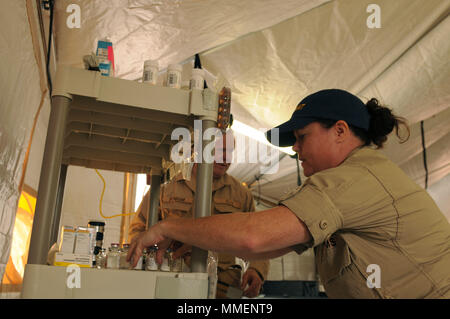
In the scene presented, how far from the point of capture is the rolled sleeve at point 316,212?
31.8 inches

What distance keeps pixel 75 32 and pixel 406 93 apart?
1685mm

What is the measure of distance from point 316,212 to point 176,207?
110 centimetres

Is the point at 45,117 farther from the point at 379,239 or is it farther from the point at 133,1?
the point at 379,239

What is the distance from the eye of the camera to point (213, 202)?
1.89m

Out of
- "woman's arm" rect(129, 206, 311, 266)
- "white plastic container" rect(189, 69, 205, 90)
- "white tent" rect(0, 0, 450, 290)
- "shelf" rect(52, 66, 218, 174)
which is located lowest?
"woman's arm" rect(129, 206, 311, 266)

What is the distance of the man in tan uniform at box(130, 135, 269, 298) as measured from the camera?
1.77 meters

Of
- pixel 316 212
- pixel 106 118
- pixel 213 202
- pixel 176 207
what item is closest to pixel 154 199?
pixel 176 207

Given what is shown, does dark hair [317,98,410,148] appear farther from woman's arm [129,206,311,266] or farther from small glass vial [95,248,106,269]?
small glass vial [95,248,106,269]

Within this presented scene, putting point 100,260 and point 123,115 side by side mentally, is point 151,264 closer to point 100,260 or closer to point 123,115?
point 100,260

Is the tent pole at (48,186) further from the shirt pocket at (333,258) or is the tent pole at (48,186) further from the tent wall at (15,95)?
the shirt pocket at (333,258)

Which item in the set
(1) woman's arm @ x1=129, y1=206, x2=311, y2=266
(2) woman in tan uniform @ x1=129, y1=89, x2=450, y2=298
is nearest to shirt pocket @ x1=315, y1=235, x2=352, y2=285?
(2) woman in tan uniform @ x1=129, y1=89, x2=450, y2=298

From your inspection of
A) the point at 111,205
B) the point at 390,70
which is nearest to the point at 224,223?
the point at 390,70

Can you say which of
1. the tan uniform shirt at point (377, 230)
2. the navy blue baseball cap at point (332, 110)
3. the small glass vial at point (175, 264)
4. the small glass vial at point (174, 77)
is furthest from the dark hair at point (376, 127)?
the small glass vial at point (175, 264)

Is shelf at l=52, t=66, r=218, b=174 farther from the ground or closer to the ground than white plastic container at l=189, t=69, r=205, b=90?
closer to the ground
